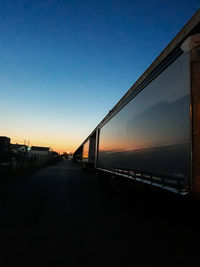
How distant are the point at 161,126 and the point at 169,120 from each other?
28 centimetres

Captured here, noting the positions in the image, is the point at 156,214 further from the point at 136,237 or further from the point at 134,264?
the point at 134,264

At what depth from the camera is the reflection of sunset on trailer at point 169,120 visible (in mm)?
2682

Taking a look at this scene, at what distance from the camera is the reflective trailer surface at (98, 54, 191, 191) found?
288 cm

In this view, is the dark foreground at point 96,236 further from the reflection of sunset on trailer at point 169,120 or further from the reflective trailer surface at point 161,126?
the reflective trailer surface at point 161,126

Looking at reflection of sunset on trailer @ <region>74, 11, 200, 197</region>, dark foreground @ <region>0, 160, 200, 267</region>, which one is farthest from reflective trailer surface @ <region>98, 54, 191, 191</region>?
dark foreground @ <region>0, 160, 200, 267</region>

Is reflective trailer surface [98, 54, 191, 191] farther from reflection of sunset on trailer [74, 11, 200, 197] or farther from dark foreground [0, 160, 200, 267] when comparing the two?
dark foreground [0, 160, 200, 267]

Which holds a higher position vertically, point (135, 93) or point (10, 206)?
point (135, 93)

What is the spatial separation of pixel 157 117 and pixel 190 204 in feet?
5.78

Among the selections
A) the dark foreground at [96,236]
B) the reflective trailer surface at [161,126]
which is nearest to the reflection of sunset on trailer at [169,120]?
the reflective trailer surface at [161,126]

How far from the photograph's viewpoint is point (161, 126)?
11.6ft

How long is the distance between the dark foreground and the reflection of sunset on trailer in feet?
2.55

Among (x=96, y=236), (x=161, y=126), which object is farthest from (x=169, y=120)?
(x=96, y=236)

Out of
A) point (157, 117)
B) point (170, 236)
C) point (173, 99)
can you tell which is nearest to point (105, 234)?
point (170, 236)

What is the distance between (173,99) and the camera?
323 cm
